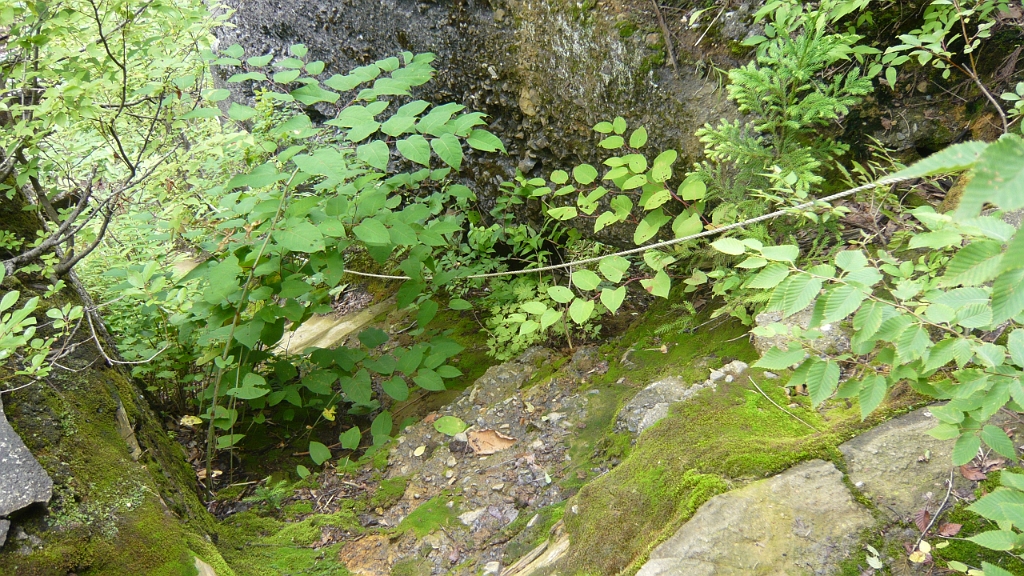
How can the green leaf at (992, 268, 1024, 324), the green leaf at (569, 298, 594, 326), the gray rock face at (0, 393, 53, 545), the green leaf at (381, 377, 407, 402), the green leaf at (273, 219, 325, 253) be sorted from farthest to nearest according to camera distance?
the green leaf at (381, 377, 407, 402)
the green leaf at (273, 219, 325, 253)
the gray rock face at (0, 393, 53, 545)
the green leaf at (569, 298, 594, 326)
the green leaf at (992, 268, 1024, 324)

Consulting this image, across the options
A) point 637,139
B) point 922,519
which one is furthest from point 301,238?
point 922,519

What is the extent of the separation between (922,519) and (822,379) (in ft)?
1.80

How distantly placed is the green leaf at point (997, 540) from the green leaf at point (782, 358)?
485mm

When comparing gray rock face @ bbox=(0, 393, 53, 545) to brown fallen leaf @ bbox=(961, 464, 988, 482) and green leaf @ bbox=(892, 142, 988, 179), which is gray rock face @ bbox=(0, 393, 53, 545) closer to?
green leaf @ bbox=(892, 142, 988, 179)

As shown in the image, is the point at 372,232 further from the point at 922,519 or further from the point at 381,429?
the point at 922,519

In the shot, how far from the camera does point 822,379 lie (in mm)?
1402

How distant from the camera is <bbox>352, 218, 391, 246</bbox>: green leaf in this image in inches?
102

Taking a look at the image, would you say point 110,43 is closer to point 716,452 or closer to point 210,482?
point 210,482

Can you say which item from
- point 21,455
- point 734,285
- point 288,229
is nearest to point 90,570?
point 21,455

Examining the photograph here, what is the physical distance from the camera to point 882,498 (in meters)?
1.64

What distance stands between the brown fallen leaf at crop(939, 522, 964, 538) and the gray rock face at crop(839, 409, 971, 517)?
0.27ft

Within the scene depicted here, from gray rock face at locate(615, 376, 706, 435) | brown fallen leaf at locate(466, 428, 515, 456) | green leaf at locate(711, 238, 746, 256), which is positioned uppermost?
green leaf at locate(711, 238, 746, 256)

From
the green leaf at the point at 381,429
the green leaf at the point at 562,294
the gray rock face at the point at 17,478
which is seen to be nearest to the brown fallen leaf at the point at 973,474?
the green leaf at the point at 562,294

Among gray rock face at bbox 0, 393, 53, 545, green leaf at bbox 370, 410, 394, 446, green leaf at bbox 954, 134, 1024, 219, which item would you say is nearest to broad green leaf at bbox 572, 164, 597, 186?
green leaf at bbox 954, 134, 1024, 219
